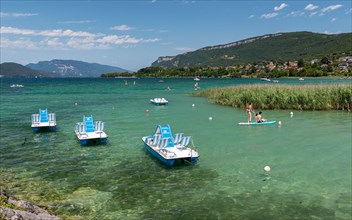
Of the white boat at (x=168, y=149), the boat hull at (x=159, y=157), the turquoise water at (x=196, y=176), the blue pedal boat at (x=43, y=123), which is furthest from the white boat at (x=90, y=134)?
the blue pedal boat at (x=43, y=123)

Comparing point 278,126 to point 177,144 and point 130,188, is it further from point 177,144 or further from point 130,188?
point 130,188

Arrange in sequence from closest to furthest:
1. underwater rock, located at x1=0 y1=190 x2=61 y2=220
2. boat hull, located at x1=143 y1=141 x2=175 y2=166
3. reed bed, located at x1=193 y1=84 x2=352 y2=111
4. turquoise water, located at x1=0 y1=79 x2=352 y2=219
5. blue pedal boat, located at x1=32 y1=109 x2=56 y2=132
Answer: underwater rock, located at x1=0 y1=190 x2=61 y2=220 → turquoise water, located at x1=0 y1=79 x2=352 y2=219 → boat hull, located at x1=143 y1=141 x2=175 y2=166 → blue pedal boat, located at x1=32 y1=109 x2=56 y2=132 → reed bed, located at x1=193 y1=84 x2=352 y2=111

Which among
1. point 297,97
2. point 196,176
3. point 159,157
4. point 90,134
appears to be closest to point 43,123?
point 90,134

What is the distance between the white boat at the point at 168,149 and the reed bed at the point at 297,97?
76.4 feet

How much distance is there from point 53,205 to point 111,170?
184 inches

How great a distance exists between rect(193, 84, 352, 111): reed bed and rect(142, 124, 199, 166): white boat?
2328 centimetres

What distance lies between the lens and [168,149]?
18188 mm

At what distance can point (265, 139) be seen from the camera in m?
24.0

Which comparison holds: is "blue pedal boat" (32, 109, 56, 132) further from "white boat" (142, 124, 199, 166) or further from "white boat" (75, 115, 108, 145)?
"white boat" (142, 124, 199, 166)

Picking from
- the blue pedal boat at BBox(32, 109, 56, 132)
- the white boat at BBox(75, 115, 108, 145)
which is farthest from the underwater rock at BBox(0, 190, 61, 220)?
the blue pedal boat at BBox(32, 109, 56, 132)

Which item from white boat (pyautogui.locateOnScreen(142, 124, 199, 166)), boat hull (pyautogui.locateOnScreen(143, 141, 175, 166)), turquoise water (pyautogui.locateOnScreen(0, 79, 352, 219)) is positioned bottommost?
turquoise water (pyautogui.locateOnScreen(0, 79, 352, 219))

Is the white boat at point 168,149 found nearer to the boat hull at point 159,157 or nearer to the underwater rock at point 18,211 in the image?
the boat hull at point 159,157

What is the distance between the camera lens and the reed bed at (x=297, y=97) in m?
37.0

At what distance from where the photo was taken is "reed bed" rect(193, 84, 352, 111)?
37.0 meters
